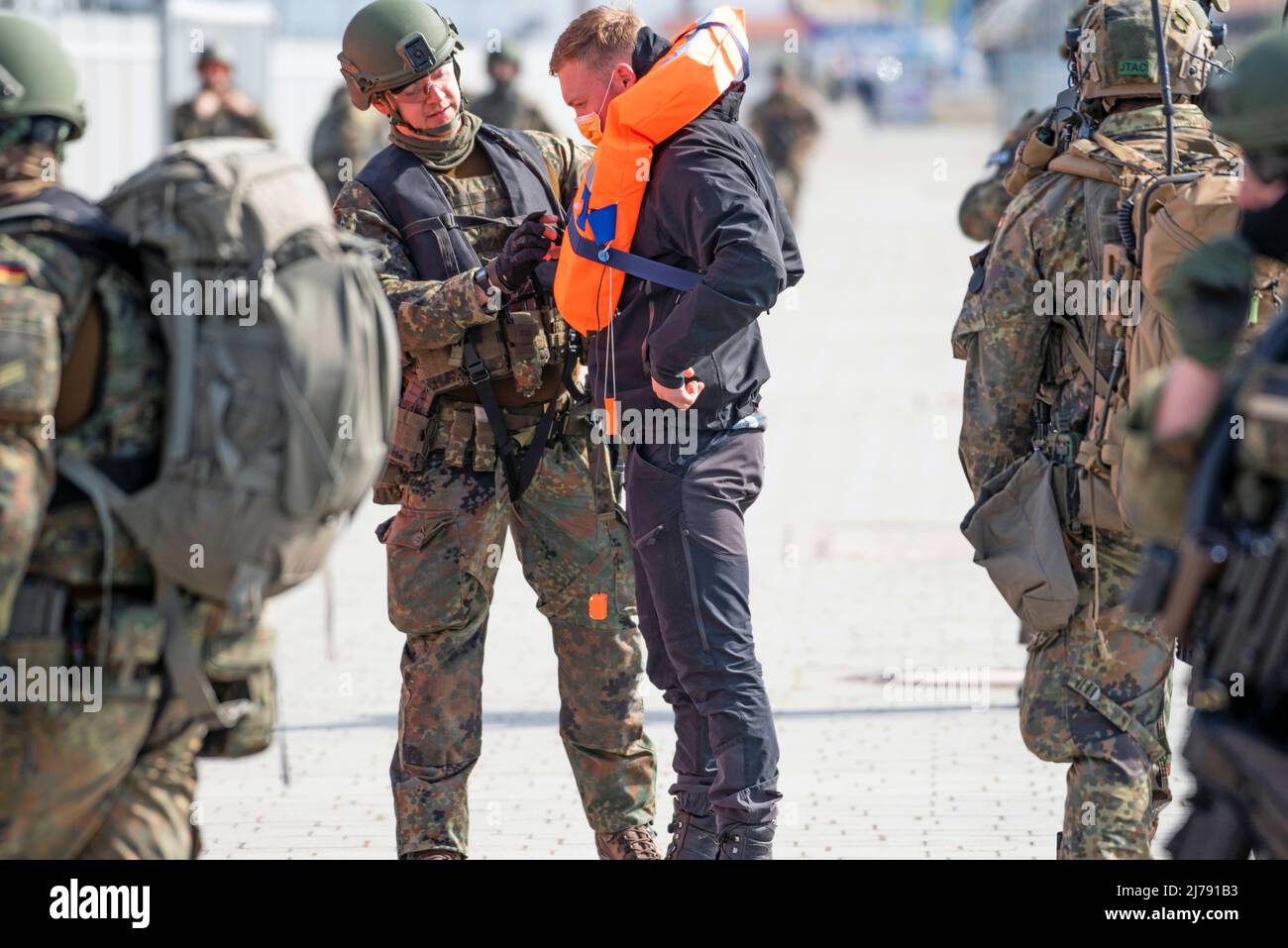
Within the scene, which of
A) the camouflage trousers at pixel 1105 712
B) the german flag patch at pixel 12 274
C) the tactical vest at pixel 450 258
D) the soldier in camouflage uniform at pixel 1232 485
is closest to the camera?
the soldier in camouflage uniform at pixel 1232 485

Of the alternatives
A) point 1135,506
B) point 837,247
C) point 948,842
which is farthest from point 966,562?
point 837,247

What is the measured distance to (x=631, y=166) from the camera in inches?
190

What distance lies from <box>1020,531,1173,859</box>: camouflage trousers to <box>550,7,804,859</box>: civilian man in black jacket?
74 cm

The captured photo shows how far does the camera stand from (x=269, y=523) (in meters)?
3.50

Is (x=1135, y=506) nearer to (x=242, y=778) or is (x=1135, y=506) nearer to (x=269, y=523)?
(x=269, y=523)

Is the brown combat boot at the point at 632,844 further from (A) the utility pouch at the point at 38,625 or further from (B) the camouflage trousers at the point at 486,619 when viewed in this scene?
(A) the utility pouch at the point at 38,625

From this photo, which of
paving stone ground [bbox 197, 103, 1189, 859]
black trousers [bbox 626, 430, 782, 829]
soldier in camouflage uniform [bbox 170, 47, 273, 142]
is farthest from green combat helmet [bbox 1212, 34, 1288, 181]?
soldier in camouflage uniform [bbox 170, 47, 273, 142]

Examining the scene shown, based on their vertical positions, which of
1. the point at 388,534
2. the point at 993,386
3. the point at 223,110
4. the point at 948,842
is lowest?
the point at 948,842

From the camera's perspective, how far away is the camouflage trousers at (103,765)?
3447 mm

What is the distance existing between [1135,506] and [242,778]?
4048 mm

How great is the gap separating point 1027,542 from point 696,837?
1210 mm

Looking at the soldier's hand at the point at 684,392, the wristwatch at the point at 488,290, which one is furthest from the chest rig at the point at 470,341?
the soldier's hand at the point at 684,392

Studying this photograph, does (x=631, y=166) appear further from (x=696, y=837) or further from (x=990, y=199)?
(x=990, y=199)

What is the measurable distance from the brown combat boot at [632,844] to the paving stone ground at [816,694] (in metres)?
A: 0.49
